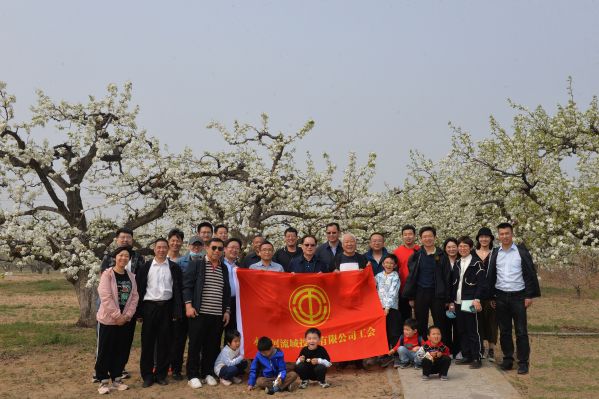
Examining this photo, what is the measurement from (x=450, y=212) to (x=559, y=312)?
308 inches

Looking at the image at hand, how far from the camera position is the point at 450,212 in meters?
16.0

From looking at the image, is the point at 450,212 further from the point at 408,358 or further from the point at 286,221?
the point at 408,358

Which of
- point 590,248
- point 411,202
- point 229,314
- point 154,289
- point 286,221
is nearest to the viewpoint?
point 154,289

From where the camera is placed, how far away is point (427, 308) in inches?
357

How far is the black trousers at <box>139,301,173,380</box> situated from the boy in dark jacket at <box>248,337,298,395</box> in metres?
1.29

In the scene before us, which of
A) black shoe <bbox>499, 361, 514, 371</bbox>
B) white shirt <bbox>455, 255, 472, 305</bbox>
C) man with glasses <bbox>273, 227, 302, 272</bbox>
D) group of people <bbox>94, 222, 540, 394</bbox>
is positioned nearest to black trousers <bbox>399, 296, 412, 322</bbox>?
group of people <bbox>94, 222, 540, 394</bbox>

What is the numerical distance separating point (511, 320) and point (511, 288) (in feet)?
1.61

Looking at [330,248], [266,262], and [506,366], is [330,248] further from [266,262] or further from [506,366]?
[506,366]

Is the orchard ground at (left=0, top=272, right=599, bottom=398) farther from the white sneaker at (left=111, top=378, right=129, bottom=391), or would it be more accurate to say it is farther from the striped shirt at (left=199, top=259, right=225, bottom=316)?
the striped shirt at (left=199, top=259, right=225, bottom=316)

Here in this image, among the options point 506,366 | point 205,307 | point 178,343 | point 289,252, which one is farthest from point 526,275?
point 178,343

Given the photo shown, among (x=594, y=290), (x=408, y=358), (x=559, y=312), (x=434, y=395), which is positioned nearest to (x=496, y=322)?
(x=408, y=358)

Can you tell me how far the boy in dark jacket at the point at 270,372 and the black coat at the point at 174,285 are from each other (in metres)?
1.26

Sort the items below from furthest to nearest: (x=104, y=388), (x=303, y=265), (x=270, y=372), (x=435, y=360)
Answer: (x=303, y=265)
(x=435, y=360)
(x=270, y=372)
(x=104, y=388)

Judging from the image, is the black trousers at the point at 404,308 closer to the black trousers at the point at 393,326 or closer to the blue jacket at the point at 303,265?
the black trousers at the point at 393,326
